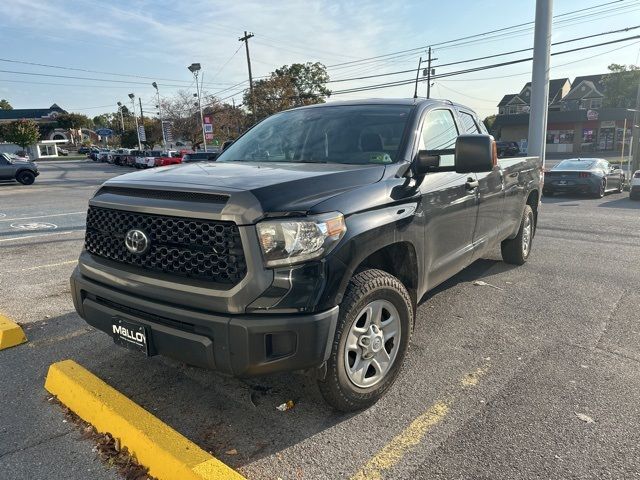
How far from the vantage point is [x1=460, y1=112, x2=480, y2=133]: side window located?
15.2ft

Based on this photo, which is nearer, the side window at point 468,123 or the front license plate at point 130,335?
the front license plate at point 130,335

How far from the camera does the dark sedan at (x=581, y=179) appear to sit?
52.1 ft

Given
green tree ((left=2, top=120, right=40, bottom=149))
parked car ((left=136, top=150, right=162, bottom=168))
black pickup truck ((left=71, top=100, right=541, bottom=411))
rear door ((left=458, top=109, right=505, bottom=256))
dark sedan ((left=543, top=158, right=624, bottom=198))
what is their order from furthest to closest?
green tree ((left=2, top=120, right=40, bottom=149))
parked car ((left=136, top=150, right=162, bottom=168))
dark sedan ((left=543, top=158, right=624, bottom=198))
rear door ((left=458, top=109, right=505, bottom=256))
black pickup truck ((left=71, top=100, right=541, bottom=411))

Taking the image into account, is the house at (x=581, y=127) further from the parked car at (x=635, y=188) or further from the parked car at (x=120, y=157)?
the parked car at (x=120, y=157)

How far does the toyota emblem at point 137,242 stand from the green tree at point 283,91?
119ft

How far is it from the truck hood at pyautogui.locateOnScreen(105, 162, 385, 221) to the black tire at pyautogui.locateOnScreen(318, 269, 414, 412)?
1.75ft

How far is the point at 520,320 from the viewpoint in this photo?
440 centimetres

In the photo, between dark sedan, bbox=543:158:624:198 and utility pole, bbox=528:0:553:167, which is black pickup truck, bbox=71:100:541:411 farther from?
dark sedan, bbox=543:158:624:198

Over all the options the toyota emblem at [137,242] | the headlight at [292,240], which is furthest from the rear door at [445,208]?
the toyota emblem at [137,242]

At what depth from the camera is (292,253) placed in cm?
237

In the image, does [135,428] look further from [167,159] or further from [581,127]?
[581,127]

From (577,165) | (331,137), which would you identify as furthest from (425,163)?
(577,165)

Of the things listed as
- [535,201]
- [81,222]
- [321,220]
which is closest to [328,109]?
[321,220]

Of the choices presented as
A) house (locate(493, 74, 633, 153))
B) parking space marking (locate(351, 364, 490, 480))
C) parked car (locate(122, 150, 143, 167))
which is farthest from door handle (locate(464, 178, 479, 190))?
house (locate(493, 74, 633, 153))
